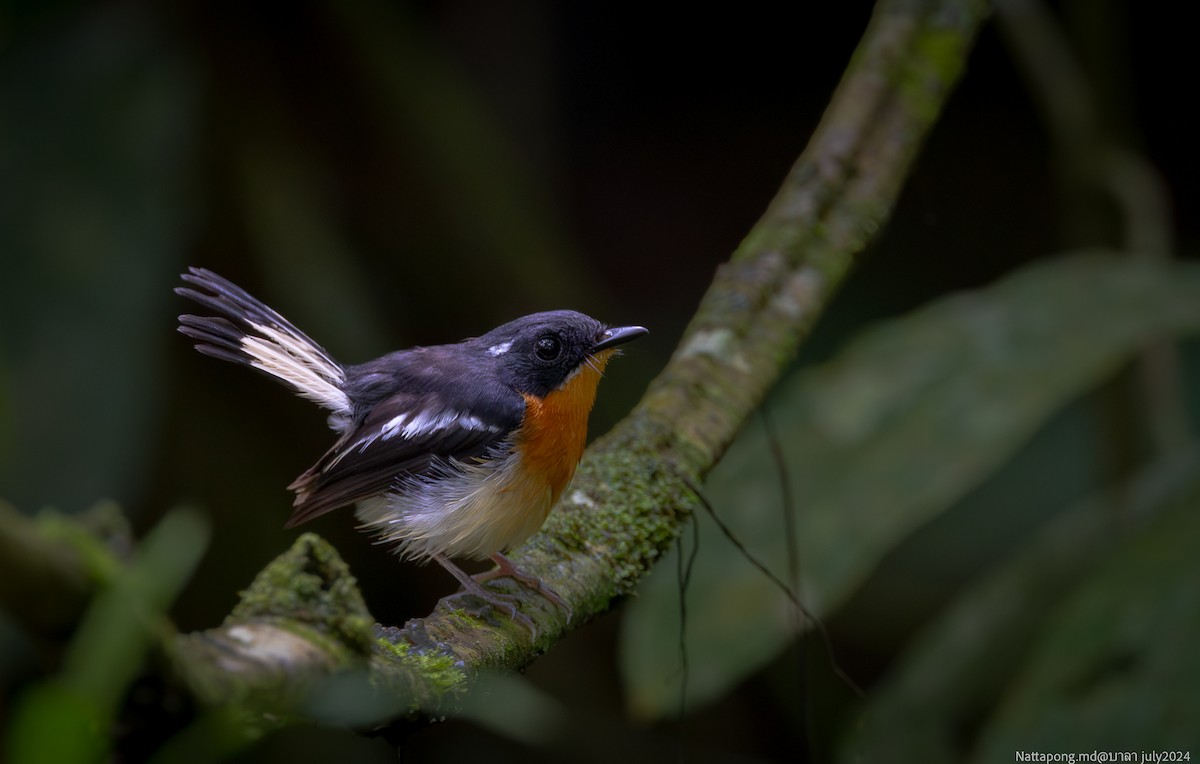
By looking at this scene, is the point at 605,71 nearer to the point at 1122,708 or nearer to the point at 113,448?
the point at 113,448

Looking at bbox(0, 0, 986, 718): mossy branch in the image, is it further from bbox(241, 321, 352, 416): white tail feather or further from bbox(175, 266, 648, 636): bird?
bbox(241, 321, 352, 416): white tail feather

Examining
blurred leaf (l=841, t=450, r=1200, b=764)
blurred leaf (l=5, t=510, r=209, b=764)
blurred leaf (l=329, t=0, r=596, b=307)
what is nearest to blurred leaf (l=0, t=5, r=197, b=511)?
blurred leaf (l=329, t=0, r=596, b=307)

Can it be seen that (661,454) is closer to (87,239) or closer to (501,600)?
(501,600)

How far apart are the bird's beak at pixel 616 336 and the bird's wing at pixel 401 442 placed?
270 mm

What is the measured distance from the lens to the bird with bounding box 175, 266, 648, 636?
243 centimetres

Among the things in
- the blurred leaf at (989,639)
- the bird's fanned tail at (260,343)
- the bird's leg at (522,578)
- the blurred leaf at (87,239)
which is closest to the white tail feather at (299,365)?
the bird's fanned tail at (260,343)

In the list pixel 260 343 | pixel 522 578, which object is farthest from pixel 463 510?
pixel 260 343

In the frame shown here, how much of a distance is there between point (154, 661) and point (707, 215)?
215 inches

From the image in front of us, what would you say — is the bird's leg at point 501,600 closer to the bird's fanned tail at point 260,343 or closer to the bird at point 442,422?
the bird at point 442,422

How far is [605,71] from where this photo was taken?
233 inches

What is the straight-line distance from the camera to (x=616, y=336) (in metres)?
2.72

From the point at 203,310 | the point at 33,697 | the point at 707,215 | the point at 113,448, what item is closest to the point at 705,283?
the point at 707,215

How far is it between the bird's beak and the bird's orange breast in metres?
0.04

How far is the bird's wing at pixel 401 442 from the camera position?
243 centimetres
